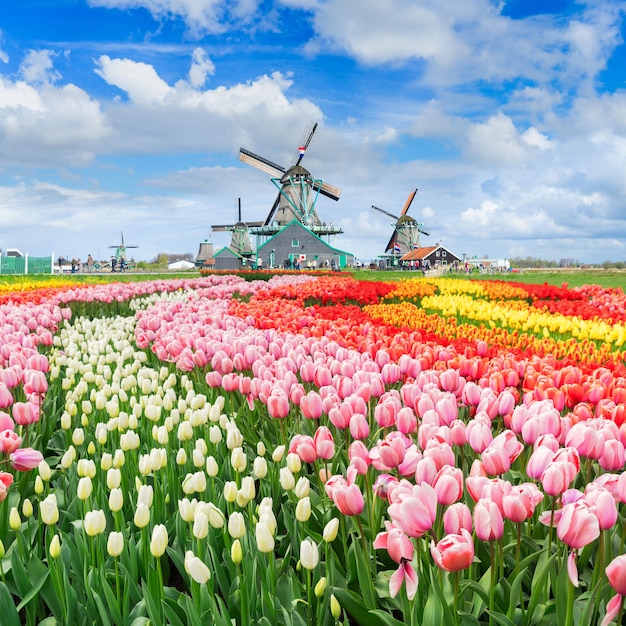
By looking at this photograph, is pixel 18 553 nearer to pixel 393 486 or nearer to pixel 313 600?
pixel 313 600

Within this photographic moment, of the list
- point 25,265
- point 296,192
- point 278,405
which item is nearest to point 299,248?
point 296,192

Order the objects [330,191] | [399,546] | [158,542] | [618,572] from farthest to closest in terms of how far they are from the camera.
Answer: [330,191] < [158,542] < [399,546] < [618,572]

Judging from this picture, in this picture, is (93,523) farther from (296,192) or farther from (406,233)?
(406,233)

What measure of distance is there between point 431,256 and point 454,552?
7493cm

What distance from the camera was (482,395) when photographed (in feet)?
10.0

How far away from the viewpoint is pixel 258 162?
59969 millimetres

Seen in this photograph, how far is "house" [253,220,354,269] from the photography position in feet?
183

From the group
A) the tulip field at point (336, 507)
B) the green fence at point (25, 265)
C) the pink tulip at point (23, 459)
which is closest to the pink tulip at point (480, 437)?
the tulip field at point (336, 507)

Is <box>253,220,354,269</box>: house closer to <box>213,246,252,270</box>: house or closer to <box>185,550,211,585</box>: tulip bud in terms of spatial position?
<box>213,246,252,270</box>: house

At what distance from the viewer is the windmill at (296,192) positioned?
188ft

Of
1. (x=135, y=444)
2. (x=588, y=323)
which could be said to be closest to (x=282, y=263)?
(x=588, y=323)

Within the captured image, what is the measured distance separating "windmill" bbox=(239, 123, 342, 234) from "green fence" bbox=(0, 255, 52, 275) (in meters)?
21.8

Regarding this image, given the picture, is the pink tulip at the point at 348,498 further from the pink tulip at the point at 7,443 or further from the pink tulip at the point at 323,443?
the pink tulip at the point at 7,443

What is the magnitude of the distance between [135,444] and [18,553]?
0.87 m
